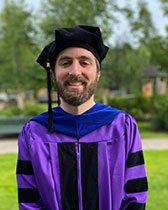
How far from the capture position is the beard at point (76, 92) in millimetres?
1585

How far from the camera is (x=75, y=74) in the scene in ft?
5.06

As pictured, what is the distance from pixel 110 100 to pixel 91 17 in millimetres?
10117

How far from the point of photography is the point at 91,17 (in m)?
5.60

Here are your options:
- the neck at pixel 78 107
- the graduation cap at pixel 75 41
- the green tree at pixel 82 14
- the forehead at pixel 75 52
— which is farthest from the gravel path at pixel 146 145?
the forehead at pixel 75 52

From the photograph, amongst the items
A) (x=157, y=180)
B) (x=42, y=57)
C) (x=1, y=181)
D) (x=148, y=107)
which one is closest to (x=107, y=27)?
(x=157, y=180)

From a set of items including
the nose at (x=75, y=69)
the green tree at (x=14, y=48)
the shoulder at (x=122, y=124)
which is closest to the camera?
the nose at (x=75, y=69)

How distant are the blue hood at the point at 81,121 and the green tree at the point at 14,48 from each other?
38.1ft

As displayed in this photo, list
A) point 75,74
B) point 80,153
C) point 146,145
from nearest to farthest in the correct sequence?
point 75,74 → point 80,153 → point 146,145

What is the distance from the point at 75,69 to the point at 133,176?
0.82m

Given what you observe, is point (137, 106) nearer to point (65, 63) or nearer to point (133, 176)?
point (133, 176)

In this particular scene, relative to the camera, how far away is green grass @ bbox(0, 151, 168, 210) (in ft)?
12.8

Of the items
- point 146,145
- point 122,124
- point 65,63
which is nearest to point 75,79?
point 65,63

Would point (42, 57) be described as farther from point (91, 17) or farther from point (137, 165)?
point (91, 17)

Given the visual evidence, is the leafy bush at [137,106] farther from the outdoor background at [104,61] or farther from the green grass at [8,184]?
the green grass at [8,184]
